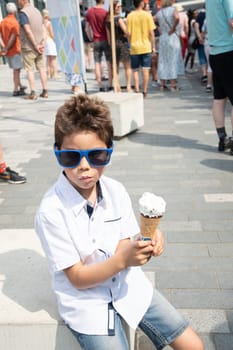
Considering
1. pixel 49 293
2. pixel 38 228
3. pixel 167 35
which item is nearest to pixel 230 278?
pixel 49 293

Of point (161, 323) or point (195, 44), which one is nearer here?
point (161, 323)

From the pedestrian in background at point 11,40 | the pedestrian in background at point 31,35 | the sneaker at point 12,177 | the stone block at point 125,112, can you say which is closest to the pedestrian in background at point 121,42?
the pedestrian in background at point 31,35

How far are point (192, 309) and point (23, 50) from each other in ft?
24.0

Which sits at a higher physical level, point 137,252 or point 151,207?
point 151,207

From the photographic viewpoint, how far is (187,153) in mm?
5070

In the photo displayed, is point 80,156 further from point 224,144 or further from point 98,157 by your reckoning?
point 224,144

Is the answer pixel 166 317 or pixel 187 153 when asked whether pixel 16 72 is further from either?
pixel 166 317

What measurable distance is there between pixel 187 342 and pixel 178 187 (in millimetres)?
2374

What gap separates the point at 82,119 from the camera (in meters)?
1.59

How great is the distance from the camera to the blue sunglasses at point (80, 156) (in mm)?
1579

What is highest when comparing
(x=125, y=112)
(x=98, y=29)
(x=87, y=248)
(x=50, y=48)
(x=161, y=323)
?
(x=98, y=29)

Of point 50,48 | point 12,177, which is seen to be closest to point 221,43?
point 12,177

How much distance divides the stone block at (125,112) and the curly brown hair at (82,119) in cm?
399

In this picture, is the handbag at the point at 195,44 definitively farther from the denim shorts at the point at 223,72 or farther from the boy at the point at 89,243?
the boy at the point at 89,243
